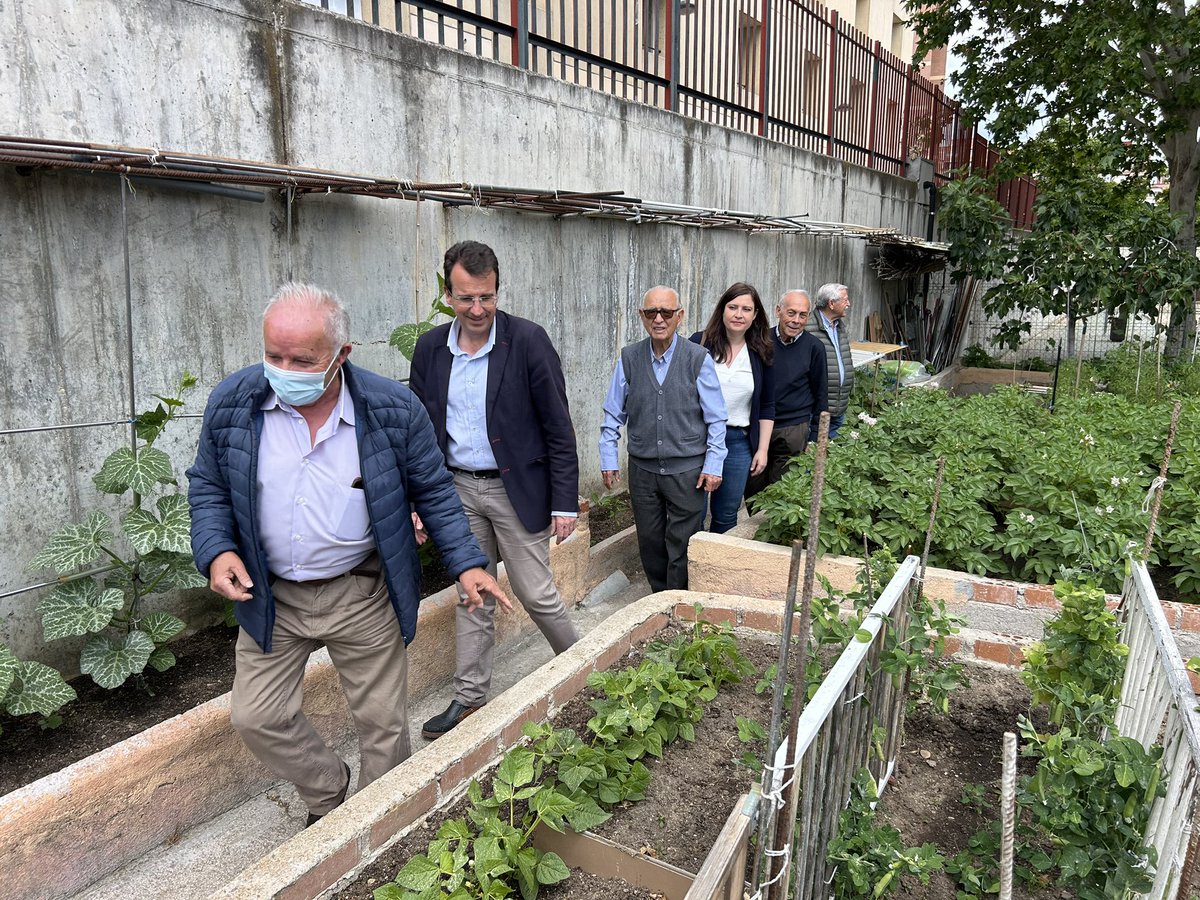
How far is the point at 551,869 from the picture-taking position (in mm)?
2080

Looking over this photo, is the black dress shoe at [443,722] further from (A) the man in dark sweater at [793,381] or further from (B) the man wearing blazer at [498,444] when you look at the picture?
(A) the man in dark sweater at [793,381]

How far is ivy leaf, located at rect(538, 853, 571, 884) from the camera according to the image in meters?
2.05

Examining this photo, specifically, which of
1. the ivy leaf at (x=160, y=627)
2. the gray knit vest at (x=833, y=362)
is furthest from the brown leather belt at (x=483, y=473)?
the gray knit vest at (x=833, y=362)

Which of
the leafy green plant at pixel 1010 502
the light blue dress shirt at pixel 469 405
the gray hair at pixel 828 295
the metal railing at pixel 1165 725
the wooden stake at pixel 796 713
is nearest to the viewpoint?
the wooden stake at pixel 796 713

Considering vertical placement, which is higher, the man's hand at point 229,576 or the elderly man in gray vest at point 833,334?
the elderly man in gray vest at point 833,334

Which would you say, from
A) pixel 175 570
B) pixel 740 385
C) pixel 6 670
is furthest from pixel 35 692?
pixel 740 385

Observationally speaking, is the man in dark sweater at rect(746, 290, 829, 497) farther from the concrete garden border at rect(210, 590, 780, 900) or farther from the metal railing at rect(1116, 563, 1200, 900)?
the metal railing at rect(1116, 563, 1200, 900)

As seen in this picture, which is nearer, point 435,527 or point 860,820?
point 860,820

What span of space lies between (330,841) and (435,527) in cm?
97

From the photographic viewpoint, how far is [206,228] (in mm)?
3631

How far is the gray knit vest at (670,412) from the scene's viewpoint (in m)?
4.25

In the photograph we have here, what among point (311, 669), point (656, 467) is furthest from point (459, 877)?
point (656, 467)

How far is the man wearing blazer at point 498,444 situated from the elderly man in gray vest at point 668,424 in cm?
88

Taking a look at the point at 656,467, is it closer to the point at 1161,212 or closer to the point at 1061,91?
the point at 1161,212
